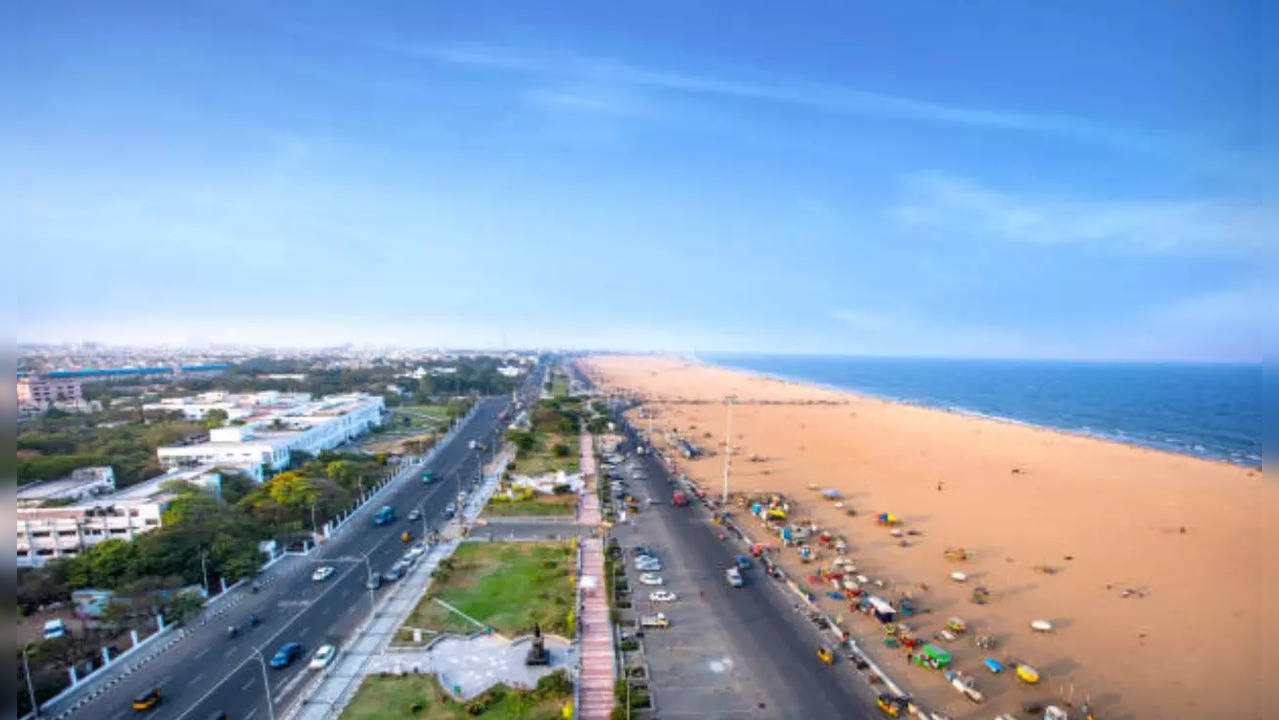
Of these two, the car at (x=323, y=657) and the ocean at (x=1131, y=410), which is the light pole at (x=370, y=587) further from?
the ocean at (x=1131, y=410)

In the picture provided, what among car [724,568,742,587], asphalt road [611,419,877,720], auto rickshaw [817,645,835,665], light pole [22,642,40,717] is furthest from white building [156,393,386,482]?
auto rickshaw [817,645,835,665]

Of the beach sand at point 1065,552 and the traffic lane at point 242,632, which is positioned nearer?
the traffic lane at point 242,632

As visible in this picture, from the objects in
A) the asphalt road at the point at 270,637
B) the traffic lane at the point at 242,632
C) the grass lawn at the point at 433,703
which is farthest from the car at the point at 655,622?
the traffic lane at the point at 242,632

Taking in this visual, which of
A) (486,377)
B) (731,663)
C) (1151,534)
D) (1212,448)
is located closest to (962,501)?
(1151,534)

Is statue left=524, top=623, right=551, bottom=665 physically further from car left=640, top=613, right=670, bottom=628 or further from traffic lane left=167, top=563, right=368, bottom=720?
traffic lane left=167, top=563, right=368, bottom=720

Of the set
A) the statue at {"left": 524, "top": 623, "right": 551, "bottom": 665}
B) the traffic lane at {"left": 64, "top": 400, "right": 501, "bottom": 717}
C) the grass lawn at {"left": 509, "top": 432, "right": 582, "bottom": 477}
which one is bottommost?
the traffic lane at {"left": 64, "top": 400, "right": 501, "bottom": 717}
